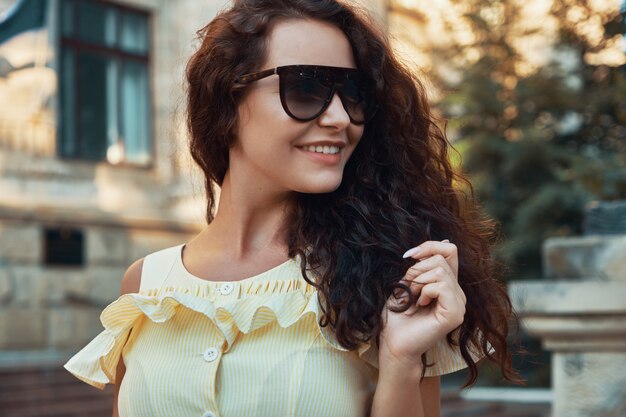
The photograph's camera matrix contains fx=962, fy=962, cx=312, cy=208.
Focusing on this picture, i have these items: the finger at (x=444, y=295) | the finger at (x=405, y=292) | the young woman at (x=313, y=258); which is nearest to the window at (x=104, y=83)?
the young woman at (x=313, y=258)

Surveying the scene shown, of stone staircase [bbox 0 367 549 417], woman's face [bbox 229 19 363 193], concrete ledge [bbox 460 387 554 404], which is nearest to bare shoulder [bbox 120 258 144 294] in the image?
woman's face [bbox 229 19 363 193]

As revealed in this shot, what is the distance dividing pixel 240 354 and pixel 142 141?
12.5 metres

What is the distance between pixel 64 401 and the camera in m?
8.84

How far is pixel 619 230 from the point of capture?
3.93 metres

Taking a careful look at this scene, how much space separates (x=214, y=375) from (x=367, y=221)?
19.1 inches

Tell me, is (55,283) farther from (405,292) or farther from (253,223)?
(405,292)

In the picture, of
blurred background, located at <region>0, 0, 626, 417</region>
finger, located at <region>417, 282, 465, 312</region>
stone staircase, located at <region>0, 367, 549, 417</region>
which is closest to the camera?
finger, located at <region>417, 282, 465, 312</region>

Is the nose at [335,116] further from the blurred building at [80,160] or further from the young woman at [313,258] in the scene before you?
the blurred building at [80,160]

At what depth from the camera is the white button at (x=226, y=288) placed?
226 centimetres

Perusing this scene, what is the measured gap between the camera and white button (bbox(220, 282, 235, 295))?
88.9 inches

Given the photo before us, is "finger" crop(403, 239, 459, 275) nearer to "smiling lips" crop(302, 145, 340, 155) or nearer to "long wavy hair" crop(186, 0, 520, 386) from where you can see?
"long wavy hair" crop(186, 0, 520, 386)

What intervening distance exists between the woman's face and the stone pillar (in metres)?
1.78

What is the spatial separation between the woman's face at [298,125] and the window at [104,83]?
11368mm

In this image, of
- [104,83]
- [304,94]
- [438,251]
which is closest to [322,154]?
[304,94]
